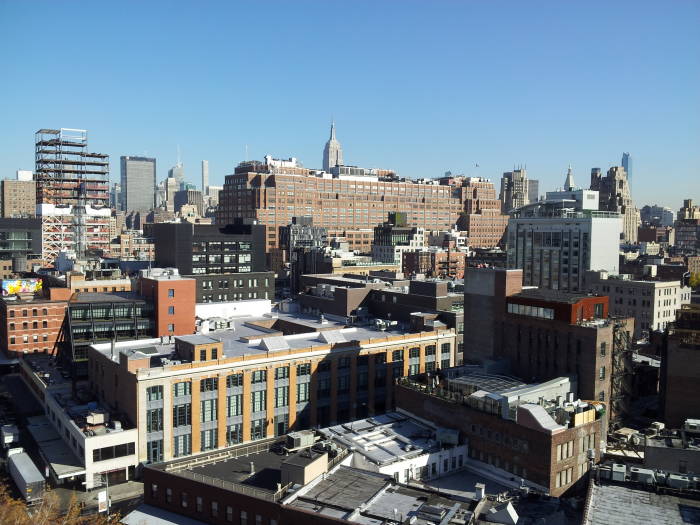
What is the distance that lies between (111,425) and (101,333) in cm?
3090

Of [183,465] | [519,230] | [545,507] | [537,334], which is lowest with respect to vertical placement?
[183,465]

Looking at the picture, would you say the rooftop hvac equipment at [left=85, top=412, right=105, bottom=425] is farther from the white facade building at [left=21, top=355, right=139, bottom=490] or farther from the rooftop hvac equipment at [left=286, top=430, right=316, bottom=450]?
the rooftop hvac equipment at [left=286, top=430, right=316, bottom=450]

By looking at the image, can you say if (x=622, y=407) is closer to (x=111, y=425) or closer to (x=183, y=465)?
(x=183, y=465)

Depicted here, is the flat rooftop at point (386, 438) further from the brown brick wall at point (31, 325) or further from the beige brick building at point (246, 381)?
the brown brick wall at point (31, 325)

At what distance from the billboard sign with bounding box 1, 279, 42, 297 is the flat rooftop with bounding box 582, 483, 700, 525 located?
389ft

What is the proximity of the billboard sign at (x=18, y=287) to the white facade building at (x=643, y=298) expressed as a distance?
128 m

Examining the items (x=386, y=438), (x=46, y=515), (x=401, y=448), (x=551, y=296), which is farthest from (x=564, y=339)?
(x=46, y=515)

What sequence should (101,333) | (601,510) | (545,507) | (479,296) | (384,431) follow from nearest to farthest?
1. (601,510)
2. (545,507)
3. (384,431)
4. (479,296)
5. (101,333)

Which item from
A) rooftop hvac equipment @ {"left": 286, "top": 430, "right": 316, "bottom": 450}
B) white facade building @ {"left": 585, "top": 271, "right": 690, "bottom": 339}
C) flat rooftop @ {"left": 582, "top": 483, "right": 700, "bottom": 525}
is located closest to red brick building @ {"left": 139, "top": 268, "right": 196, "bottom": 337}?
rooftop hvac equipment @ {"left": 286, "top": 430, "right": 316, "bottom": 450}

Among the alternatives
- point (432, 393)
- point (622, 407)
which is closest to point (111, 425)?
point (432, 393)

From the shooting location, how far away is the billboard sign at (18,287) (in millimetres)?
132750

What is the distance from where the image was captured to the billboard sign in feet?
436

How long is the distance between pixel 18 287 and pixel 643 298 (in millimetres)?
137952

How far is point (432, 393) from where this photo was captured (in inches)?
2896
